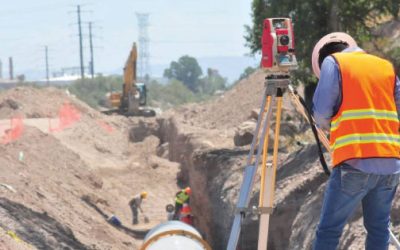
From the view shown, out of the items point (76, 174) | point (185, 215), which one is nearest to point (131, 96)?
point (76, 174)

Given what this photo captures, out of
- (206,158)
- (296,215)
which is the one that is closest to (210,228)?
(206,158)

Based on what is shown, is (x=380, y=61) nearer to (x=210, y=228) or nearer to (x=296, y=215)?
(x=296, y=215)

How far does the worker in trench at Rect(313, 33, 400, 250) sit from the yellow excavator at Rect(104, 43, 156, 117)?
122 feet

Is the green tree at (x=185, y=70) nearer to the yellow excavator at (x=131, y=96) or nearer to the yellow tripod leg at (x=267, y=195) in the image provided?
the yellow excavator at (x=131, y=96)

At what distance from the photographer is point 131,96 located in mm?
44688

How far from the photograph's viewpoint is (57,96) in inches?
1789

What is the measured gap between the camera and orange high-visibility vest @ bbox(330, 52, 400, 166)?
5.26 meters

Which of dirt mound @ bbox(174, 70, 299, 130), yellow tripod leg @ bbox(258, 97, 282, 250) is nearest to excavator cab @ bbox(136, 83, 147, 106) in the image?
dirt mound @ bbox(174, 70, 299, 130)

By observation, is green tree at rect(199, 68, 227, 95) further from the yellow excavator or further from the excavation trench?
the excavation trench

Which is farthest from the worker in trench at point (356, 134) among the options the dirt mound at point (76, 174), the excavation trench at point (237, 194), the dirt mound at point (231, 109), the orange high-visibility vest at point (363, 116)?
the dirt mound at point (231, 109)

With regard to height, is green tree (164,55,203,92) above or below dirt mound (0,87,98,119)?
below

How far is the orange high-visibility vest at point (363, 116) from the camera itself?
526 cm

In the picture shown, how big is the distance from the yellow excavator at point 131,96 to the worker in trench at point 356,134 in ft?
122

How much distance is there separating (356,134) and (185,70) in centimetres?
15921
